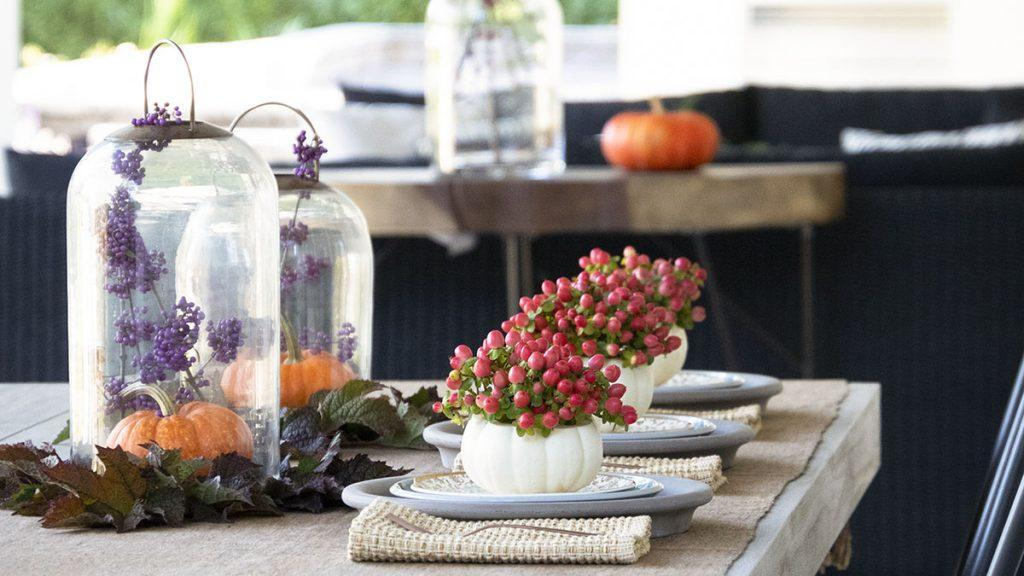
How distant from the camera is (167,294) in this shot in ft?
3.14

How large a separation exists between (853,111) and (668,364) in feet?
12.1

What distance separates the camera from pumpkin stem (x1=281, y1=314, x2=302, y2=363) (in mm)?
1194

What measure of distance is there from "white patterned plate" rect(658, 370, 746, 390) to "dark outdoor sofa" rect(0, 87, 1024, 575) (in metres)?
1.38

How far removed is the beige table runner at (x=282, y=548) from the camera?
784 mm

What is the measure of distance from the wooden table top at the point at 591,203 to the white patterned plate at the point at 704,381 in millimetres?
1157

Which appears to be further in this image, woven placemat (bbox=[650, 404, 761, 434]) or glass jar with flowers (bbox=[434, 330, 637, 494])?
woven placemat (bbox=[650, 404, 761, 434])

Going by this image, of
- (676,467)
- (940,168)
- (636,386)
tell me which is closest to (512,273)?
(940,168)

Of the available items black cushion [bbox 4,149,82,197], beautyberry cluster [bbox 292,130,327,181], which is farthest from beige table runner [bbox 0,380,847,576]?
black cushion [bbox 4,149,82,197]

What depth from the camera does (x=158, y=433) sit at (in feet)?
3.09

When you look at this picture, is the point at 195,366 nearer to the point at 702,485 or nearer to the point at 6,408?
the point at 702,485

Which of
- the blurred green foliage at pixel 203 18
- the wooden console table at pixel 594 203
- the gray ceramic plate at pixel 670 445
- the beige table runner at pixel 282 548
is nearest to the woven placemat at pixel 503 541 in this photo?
the beige table runner at pixel 282 548

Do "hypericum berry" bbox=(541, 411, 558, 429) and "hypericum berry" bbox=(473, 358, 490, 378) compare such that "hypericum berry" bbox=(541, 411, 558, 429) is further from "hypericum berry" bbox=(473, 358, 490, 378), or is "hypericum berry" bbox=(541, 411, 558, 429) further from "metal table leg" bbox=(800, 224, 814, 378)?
"metal table leg" bbox=(800, 224, 814, 378)

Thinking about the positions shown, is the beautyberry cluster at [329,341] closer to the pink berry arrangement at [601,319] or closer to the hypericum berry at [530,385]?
the pink berry arrangement at [601,319]

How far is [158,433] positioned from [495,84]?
69.2 inches
